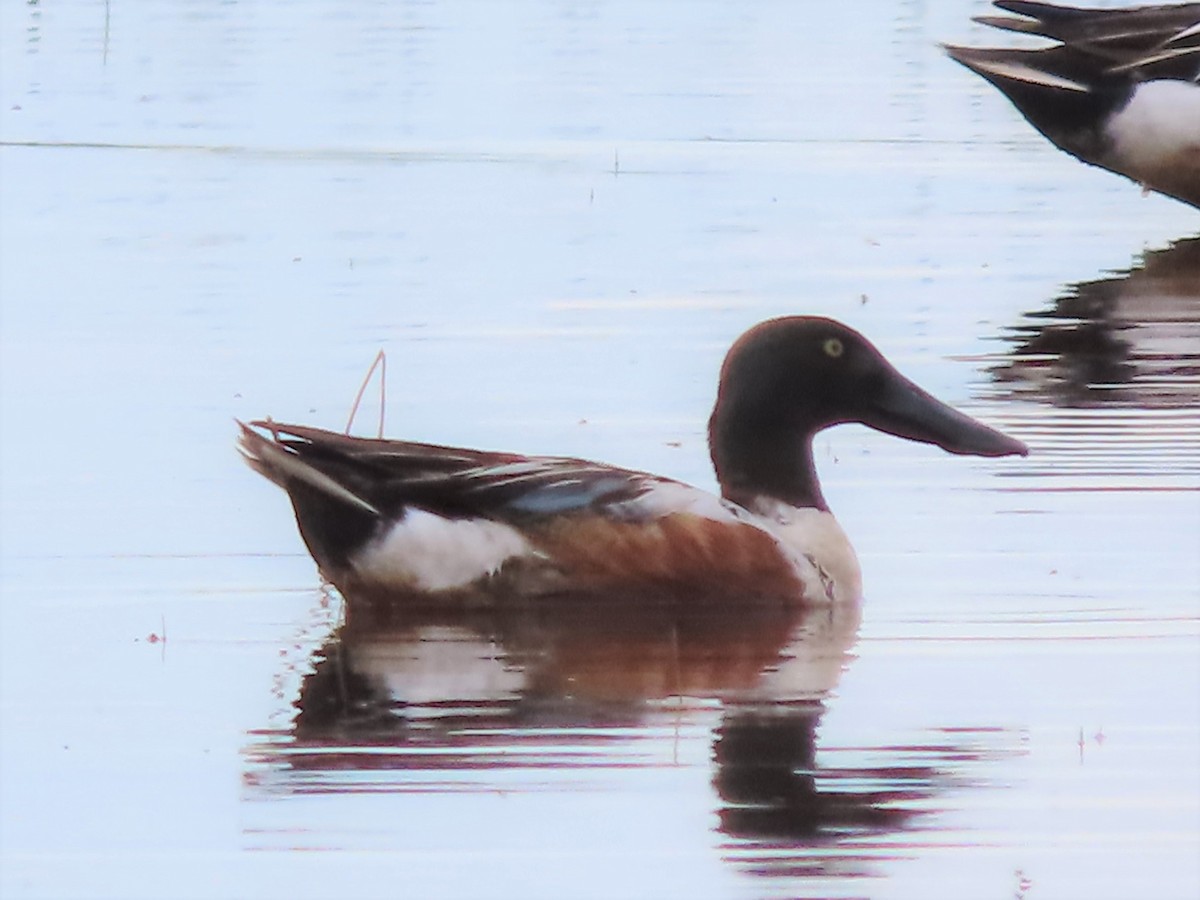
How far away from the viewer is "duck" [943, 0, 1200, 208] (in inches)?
429

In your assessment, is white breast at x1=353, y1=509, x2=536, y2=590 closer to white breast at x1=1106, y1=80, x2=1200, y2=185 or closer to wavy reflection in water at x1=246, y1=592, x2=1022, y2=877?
wavy reflection in water at x1=246, y1=592, x2=1022, y2=877

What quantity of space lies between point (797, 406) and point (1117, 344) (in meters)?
2.53

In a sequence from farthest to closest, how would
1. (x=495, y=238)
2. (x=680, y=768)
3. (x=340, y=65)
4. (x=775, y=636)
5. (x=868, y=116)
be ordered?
(x=340, y=65)
(x=868, y=116)
(x=495, y=238)
(x=775, y=636)
(x=680, y=768)

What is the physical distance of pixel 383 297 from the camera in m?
9.09

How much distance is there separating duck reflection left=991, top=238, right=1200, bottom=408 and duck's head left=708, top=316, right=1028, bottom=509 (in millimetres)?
1401

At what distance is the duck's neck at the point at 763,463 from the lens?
Result: 6184 mm

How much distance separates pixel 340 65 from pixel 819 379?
9136 mm

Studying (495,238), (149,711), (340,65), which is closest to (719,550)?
(149,711)

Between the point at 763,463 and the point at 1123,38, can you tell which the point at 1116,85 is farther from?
the point at 763,463

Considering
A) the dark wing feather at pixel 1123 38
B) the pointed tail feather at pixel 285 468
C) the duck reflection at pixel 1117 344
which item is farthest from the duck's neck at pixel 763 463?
the dark wing feather at pixel 1123 38

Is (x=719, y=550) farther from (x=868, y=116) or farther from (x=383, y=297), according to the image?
(x=868, y=116)

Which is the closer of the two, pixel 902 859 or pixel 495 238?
pixel 902 859

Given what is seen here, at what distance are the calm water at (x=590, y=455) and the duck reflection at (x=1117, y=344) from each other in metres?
0.03

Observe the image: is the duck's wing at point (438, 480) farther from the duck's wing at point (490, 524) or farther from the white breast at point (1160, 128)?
the white breast at point (1160, 128)
